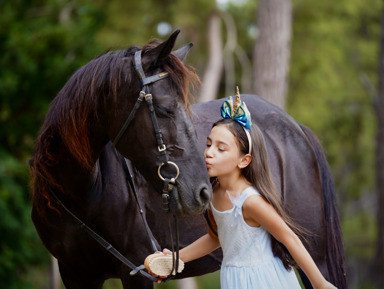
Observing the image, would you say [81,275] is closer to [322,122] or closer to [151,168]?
[151,168]

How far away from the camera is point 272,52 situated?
6.79 meters

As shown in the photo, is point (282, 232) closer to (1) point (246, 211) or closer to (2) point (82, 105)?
(1) point (246, 211)

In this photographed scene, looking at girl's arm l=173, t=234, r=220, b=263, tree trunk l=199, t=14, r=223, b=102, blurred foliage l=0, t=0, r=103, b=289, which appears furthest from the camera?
tree trunk l=199, t=14, r=223, b=102

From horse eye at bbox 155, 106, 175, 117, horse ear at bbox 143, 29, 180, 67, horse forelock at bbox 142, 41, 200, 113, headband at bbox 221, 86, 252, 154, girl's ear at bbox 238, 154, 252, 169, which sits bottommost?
girl's ear at bbox 238, 154, 252, 169

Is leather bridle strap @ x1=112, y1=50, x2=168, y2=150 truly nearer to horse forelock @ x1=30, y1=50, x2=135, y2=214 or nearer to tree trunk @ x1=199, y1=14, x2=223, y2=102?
horse forelock @ x1=30, y1=50, x2=135, y2=214

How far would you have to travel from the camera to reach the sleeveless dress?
249 centimetres

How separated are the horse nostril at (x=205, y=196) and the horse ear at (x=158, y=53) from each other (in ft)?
2.21

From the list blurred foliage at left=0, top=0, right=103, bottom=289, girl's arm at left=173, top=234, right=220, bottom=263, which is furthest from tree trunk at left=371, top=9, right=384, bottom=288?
girl's arm at left=173, top=234, right=220, bottom=263

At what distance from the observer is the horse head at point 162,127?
8.05 feet

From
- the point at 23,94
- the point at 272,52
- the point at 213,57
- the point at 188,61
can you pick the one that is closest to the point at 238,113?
the point at 188,61

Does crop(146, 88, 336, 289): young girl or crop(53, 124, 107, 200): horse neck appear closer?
crop(146, 88, 336, 289): young girl

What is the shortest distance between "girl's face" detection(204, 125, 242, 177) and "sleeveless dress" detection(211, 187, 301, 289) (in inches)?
6.0

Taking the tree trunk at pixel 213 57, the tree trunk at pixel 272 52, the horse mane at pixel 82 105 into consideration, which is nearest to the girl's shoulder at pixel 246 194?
the horse mane at pixel 82 105

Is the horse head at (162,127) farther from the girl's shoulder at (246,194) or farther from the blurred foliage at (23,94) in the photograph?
the blurred foliage at (23,94)
